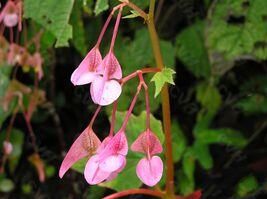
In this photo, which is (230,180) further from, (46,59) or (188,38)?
(46,59)

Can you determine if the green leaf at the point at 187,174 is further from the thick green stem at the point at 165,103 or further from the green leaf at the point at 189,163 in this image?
the thick green stem at the point at 165,103

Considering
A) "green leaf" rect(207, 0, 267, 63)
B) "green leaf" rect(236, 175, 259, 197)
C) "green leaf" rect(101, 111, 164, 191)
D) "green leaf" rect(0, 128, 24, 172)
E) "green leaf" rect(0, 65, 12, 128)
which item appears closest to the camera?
"green leaf" rect(101, 111, 164, 191)

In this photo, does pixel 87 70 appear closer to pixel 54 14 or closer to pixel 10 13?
pixel 54 14

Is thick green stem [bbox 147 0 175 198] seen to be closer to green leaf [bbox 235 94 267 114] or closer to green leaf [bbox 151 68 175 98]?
green leaf [bbox 151 68 175 98]

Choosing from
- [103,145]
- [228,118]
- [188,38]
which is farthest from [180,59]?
[103,145]

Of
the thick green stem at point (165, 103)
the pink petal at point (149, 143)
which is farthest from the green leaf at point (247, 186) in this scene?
the pink petal at point (149, 143)

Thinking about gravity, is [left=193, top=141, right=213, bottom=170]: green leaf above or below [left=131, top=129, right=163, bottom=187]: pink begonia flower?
below

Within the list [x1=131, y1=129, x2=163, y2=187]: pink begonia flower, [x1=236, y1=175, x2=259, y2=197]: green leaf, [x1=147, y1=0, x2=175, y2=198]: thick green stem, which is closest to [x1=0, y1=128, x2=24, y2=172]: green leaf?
[x1=236, y1=175, x2=259, y2=197]: green leaf
